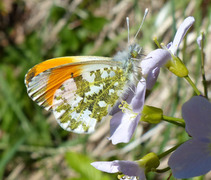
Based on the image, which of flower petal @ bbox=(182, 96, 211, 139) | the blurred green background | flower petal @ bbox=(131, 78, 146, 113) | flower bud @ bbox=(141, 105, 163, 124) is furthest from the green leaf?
flower petal @ bbox=(182, 96, 211, 139)

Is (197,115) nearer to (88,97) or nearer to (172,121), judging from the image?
(172,121)

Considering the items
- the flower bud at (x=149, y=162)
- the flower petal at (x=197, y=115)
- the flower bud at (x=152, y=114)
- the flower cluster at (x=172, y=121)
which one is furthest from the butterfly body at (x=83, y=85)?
the flower petal at (x=197, y=115)

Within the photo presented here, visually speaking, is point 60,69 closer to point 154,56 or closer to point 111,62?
point 111,62

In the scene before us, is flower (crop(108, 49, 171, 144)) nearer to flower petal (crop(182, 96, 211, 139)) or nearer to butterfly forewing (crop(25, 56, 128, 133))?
butterfly forewing (crop(25, 56, 128, 133))

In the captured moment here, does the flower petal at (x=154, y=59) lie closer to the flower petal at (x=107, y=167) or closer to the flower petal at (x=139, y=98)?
the flower petal at (x=139, y=98)

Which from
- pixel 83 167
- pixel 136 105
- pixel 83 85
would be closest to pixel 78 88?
pixel 83 85

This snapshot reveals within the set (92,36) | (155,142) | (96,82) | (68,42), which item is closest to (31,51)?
(68,42)

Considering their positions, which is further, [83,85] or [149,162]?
[83,85]
